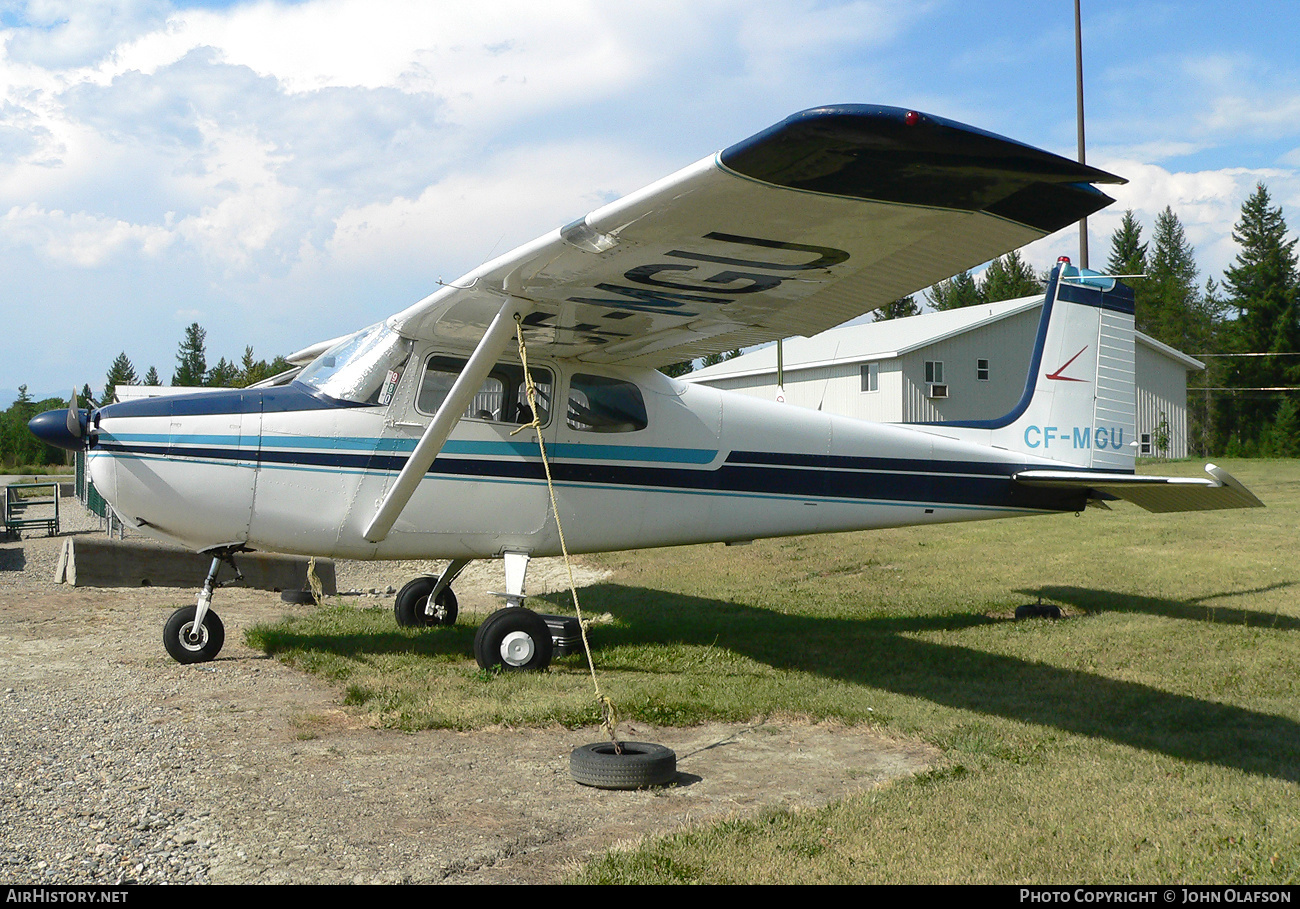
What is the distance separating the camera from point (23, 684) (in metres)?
6.28

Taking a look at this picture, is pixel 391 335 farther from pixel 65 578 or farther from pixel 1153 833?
pixel 65 578

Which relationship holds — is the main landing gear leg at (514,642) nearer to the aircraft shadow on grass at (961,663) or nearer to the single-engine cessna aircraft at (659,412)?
the single-engine cessna aircraft at (659,412)

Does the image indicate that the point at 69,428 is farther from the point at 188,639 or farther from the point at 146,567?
the point at 146,567

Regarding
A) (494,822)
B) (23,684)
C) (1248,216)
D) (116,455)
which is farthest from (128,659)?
(1248,216)

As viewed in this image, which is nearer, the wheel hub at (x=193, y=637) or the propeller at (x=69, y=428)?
the propeller at (x=69, y=428)

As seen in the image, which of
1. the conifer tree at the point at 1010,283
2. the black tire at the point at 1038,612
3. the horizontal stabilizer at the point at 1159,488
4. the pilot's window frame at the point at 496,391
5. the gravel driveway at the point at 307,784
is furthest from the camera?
the conifer tree at the point at 1010,283

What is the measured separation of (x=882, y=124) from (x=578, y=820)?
305cm

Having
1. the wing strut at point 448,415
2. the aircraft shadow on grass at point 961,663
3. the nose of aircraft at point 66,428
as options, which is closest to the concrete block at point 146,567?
the aircraft shadow on grass at point 961,663

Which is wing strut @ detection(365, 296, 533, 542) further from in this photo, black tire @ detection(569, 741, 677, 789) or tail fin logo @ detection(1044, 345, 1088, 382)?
tail fin logo @ detection(1044, 345, 1088, 382)

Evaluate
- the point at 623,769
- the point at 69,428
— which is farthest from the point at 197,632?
the point at 623,769

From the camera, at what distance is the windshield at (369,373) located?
6.93 metres

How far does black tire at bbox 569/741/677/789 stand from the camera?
4.32 metres

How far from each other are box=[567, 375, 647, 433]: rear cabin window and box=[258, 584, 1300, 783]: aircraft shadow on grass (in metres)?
1.88

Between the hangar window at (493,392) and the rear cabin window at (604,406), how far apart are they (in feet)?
0.82
